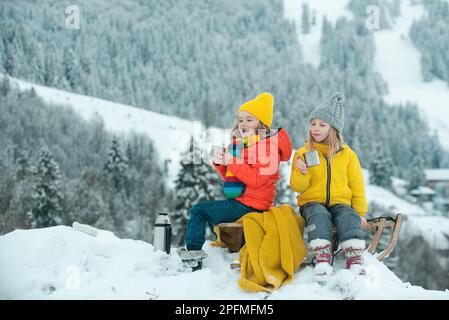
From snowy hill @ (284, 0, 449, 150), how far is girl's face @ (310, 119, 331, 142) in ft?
387

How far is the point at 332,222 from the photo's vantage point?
483 centimetres

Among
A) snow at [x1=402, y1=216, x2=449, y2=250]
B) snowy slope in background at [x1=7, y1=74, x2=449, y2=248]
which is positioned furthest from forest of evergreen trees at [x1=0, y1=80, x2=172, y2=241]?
snow at [x1=402, y1=216, x2=449, y2=250]

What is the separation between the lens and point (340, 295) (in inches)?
158

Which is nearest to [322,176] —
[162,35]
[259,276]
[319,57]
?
[259,276]

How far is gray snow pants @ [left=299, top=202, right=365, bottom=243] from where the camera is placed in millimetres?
4535

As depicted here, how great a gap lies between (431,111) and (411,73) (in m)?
34.0

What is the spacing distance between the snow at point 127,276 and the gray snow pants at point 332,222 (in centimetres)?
33

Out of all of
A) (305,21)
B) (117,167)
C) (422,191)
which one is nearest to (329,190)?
(117,167)

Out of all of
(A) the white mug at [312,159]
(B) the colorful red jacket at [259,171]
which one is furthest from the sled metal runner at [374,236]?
(A) the white mug at [312,159]

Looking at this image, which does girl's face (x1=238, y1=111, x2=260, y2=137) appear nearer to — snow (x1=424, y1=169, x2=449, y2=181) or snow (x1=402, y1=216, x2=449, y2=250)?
snow (x1=402, y1=216, x2=449, y2=250)

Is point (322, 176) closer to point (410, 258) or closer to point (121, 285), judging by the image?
point (121, 285)

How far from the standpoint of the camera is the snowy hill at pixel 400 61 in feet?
431

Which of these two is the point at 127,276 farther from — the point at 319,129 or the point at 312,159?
the point at 319,129

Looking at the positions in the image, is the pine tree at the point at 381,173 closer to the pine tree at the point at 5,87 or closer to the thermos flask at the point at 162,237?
the pine tree at the point at 5,87
